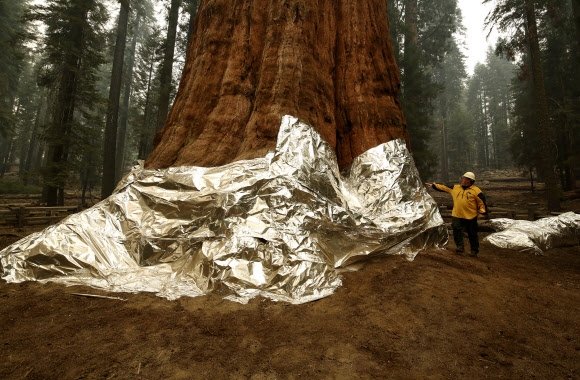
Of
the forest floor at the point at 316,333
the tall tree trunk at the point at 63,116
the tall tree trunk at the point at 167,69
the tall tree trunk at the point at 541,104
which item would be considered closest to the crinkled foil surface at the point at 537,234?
the forest floor at the point at 316,333

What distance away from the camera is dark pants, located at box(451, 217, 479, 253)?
205 inches

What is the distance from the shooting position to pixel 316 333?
2.70 meters

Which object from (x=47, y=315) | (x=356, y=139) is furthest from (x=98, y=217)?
(x=356, y=139)

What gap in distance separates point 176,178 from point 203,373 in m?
3.11

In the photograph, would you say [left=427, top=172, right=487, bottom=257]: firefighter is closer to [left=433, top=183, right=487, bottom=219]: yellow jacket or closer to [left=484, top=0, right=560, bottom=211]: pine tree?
[left=433, top=183, right=487, bottom=219]: yellow jacket

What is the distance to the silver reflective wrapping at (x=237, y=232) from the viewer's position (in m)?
3.60

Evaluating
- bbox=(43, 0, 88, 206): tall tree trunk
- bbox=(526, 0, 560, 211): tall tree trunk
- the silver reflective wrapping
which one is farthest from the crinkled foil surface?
bbox=(43, 0, 88, 206): tall tree trunk

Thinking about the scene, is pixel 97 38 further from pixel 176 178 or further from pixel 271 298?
pixel 271 298

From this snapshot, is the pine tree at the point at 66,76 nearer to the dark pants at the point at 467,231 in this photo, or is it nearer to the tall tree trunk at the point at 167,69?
the tall tree trunk at the point at 167,69

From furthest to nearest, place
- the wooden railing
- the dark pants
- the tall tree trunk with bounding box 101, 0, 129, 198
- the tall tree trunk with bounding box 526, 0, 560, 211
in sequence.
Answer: the tall tree trunk with bounding box 101, 0, 129, 198, the tall tree trunk with bounding box 526, 0, 560, 211, the wooden railing, the dark pants

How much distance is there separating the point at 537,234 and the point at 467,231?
95.9 inches

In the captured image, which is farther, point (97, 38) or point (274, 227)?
point (97, 38)

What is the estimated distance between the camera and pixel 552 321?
2.90 m

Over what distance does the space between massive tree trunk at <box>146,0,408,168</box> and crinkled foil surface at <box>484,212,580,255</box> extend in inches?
125
